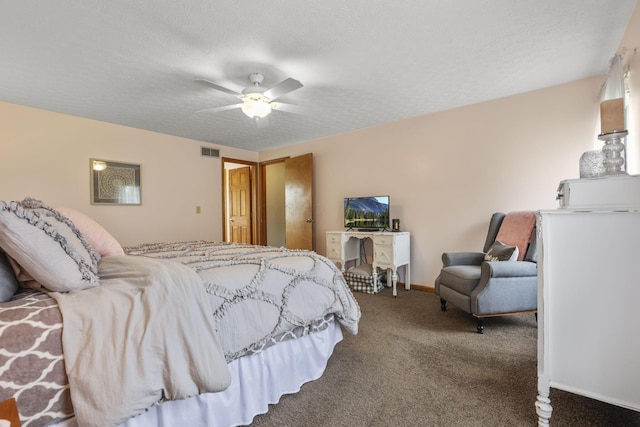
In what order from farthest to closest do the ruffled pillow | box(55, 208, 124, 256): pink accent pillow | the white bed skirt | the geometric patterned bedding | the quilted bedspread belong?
1. box(55, 208, 124, 256): pink accent pillow
2. the quilted bedspread
3. the white bed skirt
4. the ruffled pillow
5. the geometric patterned bedding

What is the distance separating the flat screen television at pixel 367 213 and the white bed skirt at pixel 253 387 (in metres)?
2.21

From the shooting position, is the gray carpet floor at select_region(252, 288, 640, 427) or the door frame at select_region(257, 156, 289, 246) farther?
the door frame at select_region(257, 156, 289, 246)

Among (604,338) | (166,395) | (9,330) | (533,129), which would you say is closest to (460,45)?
(533,129)

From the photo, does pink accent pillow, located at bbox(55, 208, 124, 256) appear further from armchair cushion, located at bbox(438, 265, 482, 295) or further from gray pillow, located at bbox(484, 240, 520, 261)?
gray pillow, located at bbox(484, 240, 520, 261)

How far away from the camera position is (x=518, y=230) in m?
2.76

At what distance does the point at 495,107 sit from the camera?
3.25m

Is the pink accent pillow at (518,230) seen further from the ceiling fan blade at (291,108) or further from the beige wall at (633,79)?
the ceiling fan blade at (291,108)

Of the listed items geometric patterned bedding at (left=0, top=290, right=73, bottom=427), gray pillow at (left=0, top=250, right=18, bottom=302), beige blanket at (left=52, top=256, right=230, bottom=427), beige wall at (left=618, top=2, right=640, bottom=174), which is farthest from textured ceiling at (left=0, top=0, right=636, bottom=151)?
geometric patterned bedding at (left=0, top=290, right=73, bottom=427)

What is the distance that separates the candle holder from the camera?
54.2 inches

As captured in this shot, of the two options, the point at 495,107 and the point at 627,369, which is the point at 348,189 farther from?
the point at 627,369

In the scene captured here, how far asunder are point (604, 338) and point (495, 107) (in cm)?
275

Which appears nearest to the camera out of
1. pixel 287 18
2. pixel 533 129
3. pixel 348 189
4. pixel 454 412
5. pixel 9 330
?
pixel 9 330

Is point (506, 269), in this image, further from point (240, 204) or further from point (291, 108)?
point (240, 204)

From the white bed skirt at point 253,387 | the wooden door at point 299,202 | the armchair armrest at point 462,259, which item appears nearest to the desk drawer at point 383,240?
the armchair armrest at point 462,259
